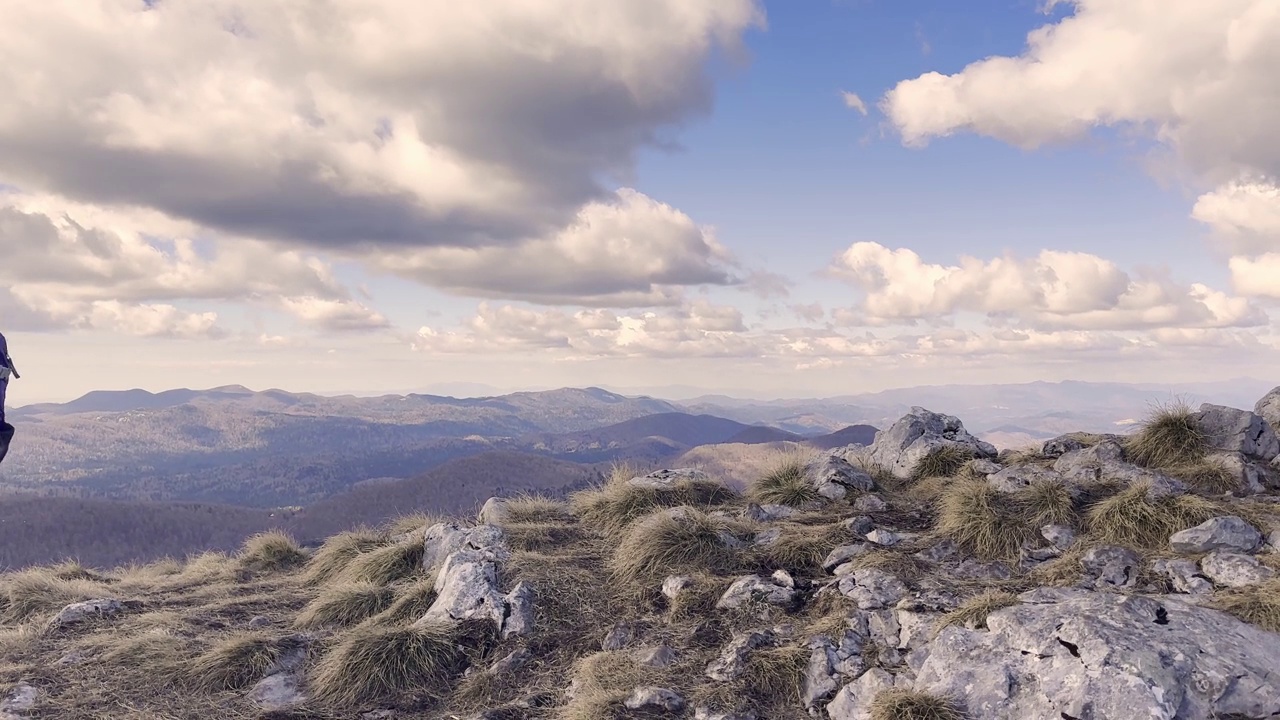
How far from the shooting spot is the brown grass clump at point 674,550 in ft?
36.8

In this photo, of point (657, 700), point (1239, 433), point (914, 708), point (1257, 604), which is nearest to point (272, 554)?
point (657, 700)

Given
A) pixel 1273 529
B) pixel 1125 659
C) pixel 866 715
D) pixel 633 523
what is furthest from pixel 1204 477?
pixel 633 523

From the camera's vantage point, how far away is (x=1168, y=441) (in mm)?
13180

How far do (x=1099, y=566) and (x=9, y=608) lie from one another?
65.6 ft

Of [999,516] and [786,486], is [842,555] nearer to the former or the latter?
[999,516]

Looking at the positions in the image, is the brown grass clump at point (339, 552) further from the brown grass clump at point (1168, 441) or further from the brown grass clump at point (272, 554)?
the brown grass clump at point (1168, 441)

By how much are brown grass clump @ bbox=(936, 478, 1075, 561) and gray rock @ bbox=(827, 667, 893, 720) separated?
3.88m

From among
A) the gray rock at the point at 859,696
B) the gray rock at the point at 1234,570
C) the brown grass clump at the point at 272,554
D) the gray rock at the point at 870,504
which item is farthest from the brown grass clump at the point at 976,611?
the brown grass clump at the point at 272,554

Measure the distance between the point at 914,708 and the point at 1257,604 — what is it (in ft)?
14.6

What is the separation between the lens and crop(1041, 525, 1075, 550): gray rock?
1038 centimetres

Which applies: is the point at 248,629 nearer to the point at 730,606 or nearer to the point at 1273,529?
the point at 730,606

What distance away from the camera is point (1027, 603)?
26.7ft

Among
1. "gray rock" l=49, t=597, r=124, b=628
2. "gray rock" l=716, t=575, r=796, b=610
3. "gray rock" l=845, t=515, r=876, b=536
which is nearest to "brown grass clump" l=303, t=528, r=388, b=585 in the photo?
"gray rock" l=49, t=597, r=124, b=628

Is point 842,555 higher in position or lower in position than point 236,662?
higher
